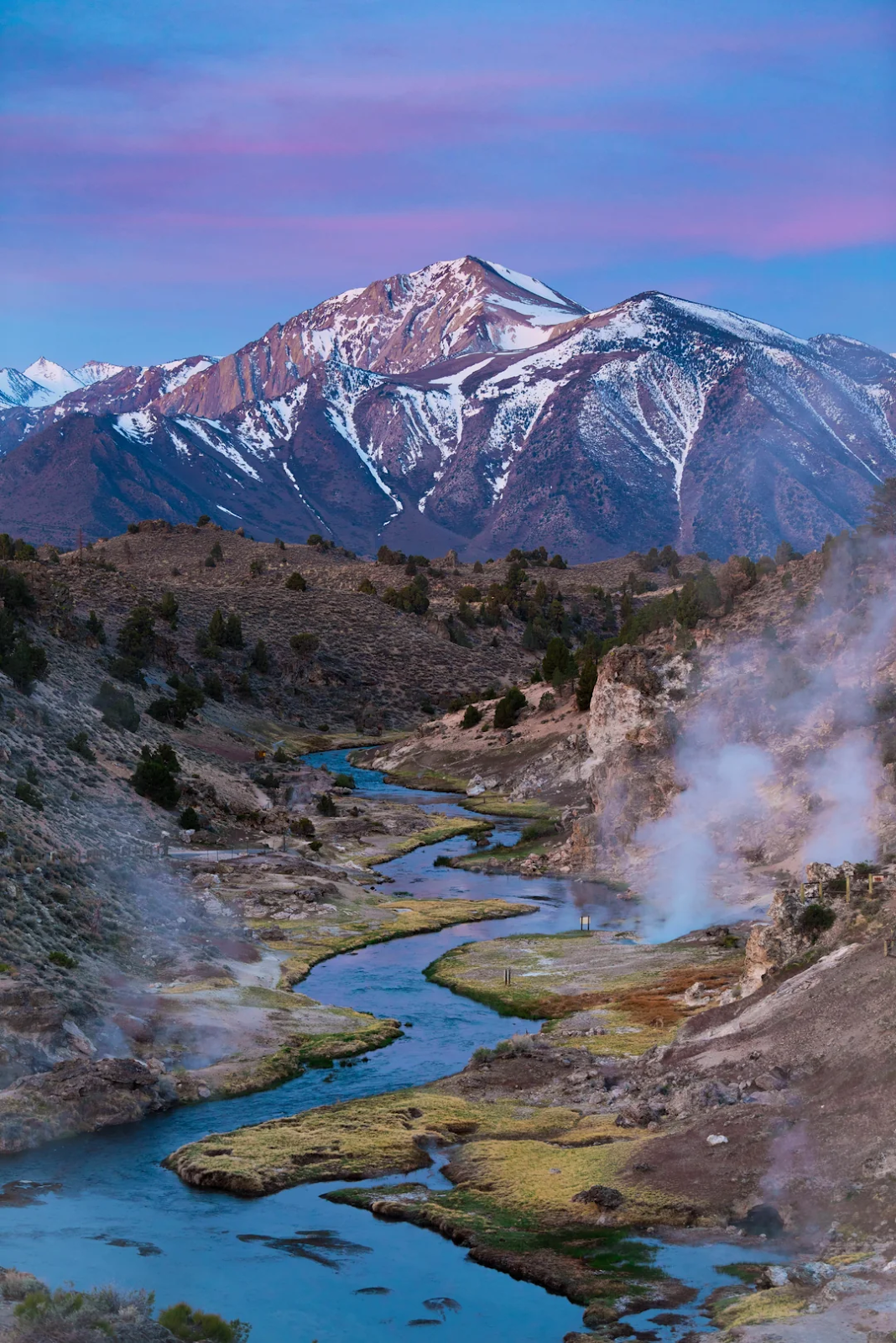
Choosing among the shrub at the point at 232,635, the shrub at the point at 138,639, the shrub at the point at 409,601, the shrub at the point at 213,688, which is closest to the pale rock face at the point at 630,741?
the shrub at the point at 138,639

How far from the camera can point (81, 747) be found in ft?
243

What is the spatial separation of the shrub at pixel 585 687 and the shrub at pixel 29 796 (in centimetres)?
4748

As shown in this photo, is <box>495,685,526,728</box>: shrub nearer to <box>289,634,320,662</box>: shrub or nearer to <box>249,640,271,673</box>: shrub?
<box>249,640,271,673</box>: shrub

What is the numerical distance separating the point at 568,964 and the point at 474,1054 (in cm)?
1310

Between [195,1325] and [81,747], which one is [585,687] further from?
[195,1325]

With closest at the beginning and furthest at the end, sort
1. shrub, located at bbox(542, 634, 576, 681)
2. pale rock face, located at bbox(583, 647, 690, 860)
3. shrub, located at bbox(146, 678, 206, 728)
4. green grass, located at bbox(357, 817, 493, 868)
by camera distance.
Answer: pale rock face, located at bbox(583, 647, 690, 860)
green grass, located at bbox(357, 817, 493, 868)
shrub, located at bbox(146, 678, 206, 728)
shrub, located at bbox(542, 634, 576, 681)

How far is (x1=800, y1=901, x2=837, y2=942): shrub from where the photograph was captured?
41.3 meters

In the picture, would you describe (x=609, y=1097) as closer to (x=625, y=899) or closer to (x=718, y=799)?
(x=625, y=899)

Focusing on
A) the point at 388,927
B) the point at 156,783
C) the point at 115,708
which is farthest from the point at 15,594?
the point at 388,927

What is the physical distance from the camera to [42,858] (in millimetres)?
54281

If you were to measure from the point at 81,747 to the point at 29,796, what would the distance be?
12636mm

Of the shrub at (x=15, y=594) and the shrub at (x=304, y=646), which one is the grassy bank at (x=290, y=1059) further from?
the shrub at (x=304, y=646)

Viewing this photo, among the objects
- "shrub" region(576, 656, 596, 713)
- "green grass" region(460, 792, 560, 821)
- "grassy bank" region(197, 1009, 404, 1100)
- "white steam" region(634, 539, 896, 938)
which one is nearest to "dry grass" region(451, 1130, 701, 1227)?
"grassy bank" region(197, 1009, 404, 1100)

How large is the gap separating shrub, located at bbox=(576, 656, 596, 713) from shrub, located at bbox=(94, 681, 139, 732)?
31098 mm
